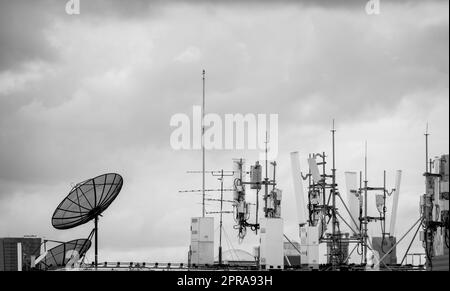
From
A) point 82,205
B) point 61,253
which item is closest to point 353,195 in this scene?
point 61,253

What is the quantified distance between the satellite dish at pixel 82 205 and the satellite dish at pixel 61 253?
22.9ft

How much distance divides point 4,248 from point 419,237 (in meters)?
37.9

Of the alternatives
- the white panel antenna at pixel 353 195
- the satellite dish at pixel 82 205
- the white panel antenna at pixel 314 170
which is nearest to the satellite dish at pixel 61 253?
the satellite dish at pixel 82 205

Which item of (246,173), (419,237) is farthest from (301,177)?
(419,237)

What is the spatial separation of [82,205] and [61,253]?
11.2m

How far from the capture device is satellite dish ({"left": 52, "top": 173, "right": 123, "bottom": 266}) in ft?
234

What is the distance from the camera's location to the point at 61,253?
8200 cm

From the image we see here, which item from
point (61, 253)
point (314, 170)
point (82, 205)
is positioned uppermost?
point (314, 170)

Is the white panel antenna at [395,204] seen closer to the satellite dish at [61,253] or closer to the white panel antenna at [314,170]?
the white panel antenna at [314,170]

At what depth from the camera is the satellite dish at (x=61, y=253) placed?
80.2m

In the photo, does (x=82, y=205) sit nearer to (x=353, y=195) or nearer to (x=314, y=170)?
(x=314, y=170)
